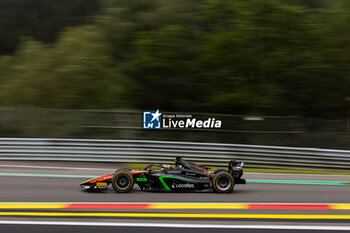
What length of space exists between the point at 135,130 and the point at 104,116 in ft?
4.05

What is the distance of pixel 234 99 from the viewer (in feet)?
59.0

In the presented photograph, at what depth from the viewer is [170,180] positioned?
9.65 meters

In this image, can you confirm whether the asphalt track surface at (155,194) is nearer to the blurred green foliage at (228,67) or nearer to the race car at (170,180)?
the race car at (170,180)

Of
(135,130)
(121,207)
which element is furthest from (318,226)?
(135,130)

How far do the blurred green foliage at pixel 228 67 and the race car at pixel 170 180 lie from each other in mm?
8516

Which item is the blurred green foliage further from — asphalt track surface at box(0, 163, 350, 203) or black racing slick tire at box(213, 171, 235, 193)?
black racing slick tire at box(213, 171, 235, 193)

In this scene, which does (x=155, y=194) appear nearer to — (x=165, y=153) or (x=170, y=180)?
(x=170, y=180)

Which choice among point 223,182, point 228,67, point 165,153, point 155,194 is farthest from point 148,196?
point 228,67

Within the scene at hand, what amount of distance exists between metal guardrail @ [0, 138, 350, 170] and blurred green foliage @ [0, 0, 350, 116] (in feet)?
11.9

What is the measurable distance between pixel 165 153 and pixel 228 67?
5549mm

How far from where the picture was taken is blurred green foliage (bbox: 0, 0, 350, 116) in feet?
60.7

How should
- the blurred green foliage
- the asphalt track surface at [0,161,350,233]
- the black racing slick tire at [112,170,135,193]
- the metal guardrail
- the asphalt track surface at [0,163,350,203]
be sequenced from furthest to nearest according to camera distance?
the blurred green foliage
the metal guardrail
the black racing slick tire at [112,170,135,193]
the asphalt track surface at [0,163,350,203]
the asphalt track surface at [0,161,350,233]

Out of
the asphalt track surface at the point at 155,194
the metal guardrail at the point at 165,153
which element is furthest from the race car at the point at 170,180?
the metal guardrail at the point at 165,153

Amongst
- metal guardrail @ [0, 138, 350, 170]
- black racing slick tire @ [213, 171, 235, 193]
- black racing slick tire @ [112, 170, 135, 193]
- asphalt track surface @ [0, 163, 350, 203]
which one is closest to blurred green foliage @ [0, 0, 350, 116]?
metal guardrail @ [0, 138, 350, 170]
